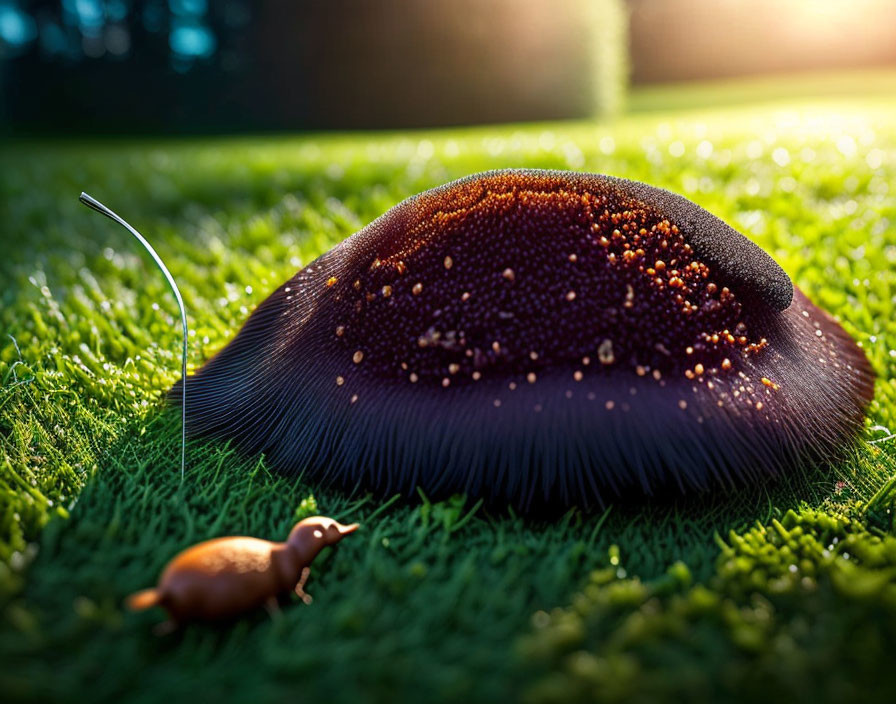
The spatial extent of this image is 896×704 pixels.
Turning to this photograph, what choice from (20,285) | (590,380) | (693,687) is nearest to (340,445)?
(590,380)

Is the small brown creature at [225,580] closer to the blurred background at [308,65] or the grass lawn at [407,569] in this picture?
the grass lawn at [407,569]

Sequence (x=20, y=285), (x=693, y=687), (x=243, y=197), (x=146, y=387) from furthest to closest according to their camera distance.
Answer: (x=243, y=197) < (x=20, y=285) < (x=146, y=387) < (x=693, y=687)

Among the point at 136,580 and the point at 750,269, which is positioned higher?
the point at 750,269

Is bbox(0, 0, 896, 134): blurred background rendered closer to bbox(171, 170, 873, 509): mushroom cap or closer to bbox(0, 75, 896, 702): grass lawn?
bbox(0, 75, 896, 702): grass lawn

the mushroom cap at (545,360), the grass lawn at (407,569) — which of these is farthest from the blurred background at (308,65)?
the mushroom cap at (545,360)

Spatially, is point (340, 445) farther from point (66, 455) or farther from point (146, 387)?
point (146, 387)

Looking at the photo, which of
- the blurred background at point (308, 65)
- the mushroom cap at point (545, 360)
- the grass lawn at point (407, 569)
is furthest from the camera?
the blurred background at point (308, 65)

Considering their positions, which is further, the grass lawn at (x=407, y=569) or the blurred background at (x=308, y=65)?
the blurred background at (x=308, y=65)
